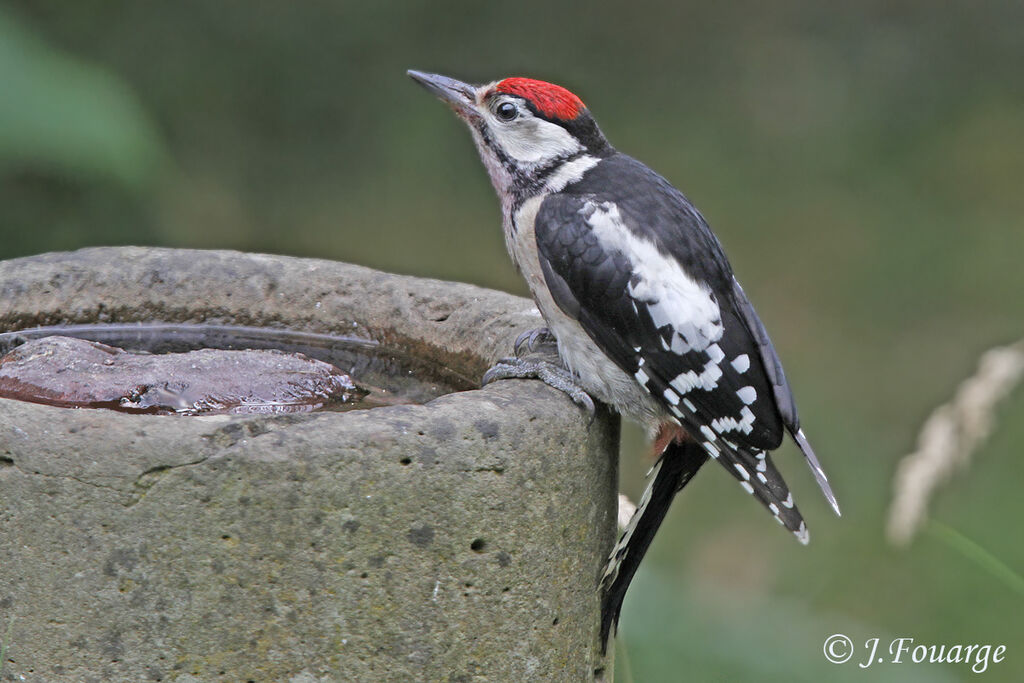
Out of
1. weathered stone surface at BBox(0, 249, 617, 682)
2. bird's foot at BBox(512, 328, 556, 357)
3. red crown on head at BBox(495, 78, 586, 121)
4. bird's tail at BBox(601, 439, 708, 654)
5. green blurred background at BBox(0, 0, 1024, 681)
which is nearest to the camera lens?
weathered stone surface at BBox(0, 249, 617, 682)

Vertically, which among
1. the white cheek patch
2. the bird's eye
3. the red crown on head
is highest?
the red crown on head

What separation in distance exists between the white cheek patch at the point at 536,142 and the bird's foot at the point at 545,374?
56 centimetres

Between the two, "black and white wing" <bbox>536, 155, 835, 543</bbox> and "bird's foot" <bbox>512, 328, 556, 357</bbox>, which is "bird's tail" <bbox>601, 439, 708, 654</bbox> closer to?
"black and white wing" <bbox>536, 155, 835, 543</bbox>

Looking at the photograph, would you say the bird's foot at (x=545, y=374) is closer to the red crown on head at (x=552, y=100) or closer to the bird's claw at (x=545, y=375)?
the bird's claw at (x=545, y=375)

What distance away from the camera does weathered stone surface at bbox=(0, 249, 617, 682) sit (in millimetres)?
2195

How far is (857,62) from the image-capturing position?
7883 millimetres

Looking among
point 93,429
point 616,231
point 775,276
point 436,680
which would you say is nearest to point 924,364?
point 775,276

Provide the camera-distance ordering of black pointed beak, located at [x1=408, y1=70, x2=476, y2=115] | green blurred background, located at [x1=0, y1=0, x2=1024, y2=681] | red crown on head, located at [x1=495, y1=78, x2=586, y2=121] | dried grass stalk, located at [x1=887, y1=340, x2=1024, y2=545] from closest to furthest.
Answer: dried grass stalk, located at [x1=887, y1=340, x2=1024, y2=545]
red crown on head, located at [x1=495, y1=78, x2=586, y2=121]
black pointed beak, located at [x1=408, y1=70, x2=476, y2=115]
green blurred background, located at [x1=0, y1=0, x2=1024, y2=681]

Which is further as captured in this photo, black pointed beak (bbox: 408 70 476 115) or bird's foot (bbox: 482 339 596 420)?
black pointed beak (bbox: 408 70 476 115)

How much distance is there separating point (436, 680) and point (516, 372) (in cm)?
66

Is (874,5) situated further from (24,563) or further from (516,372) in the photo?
(24,563)

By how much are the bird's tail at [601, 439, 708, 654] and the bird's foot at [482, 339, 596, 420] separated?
27 cm

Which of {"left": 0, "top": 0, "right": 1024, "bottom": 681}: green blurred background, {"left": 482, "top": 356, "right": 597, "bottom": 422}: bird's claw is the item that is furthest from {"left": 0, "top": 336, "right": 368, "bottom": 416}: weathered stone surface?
{"left": 0, "top": 0, "right": 1024, "bottom": 681}: green blurred background

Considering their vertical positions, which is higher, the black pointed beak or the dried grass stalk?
the black pointed beak
